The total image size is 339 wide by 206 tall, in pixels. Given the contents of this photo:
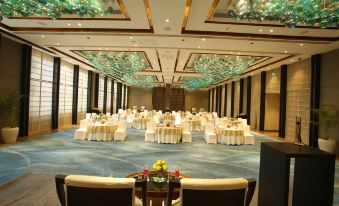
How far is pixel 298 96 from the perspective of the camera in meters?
11.1

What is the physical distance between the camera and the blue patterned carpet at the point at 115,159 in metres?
5.20

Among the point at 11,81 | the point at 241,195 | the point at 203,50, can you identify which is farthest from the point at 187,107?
the point at 241,195

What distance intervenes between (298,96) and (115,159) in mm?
9144

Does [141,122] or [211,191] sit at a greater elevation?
[211,191]

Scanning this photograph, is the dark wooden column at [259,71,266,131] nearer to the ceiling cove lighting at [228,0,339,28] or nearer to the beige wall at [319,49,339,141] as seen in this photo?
the beige wall at [319,49,339,141]

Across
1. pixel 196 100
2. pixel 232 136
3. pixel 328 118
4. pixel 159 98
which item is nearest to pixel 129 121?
pixel 232 136

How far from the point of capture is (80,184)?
1.77 meters

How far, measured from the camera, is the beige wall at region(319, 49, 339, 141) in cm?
846

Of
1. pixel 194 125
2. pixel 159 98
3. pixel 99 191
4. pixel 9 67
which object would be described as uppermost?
pixel 9 67

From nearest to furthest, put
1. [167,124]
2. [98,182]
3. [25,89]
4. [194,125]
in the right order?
[98,182] → [25,89] → [167,124] → [194,125]

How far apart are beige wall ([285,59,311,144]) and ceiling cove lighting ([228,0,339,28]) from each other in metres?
6.65

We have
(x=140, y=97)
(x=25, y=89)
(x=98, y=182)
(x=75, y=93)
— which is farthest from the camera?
(x=140, y=97)

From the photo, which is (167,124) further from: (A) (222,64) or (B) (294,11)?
(B) (294,11)

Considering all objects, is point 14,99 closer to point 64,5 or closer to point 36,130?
point 36,130
